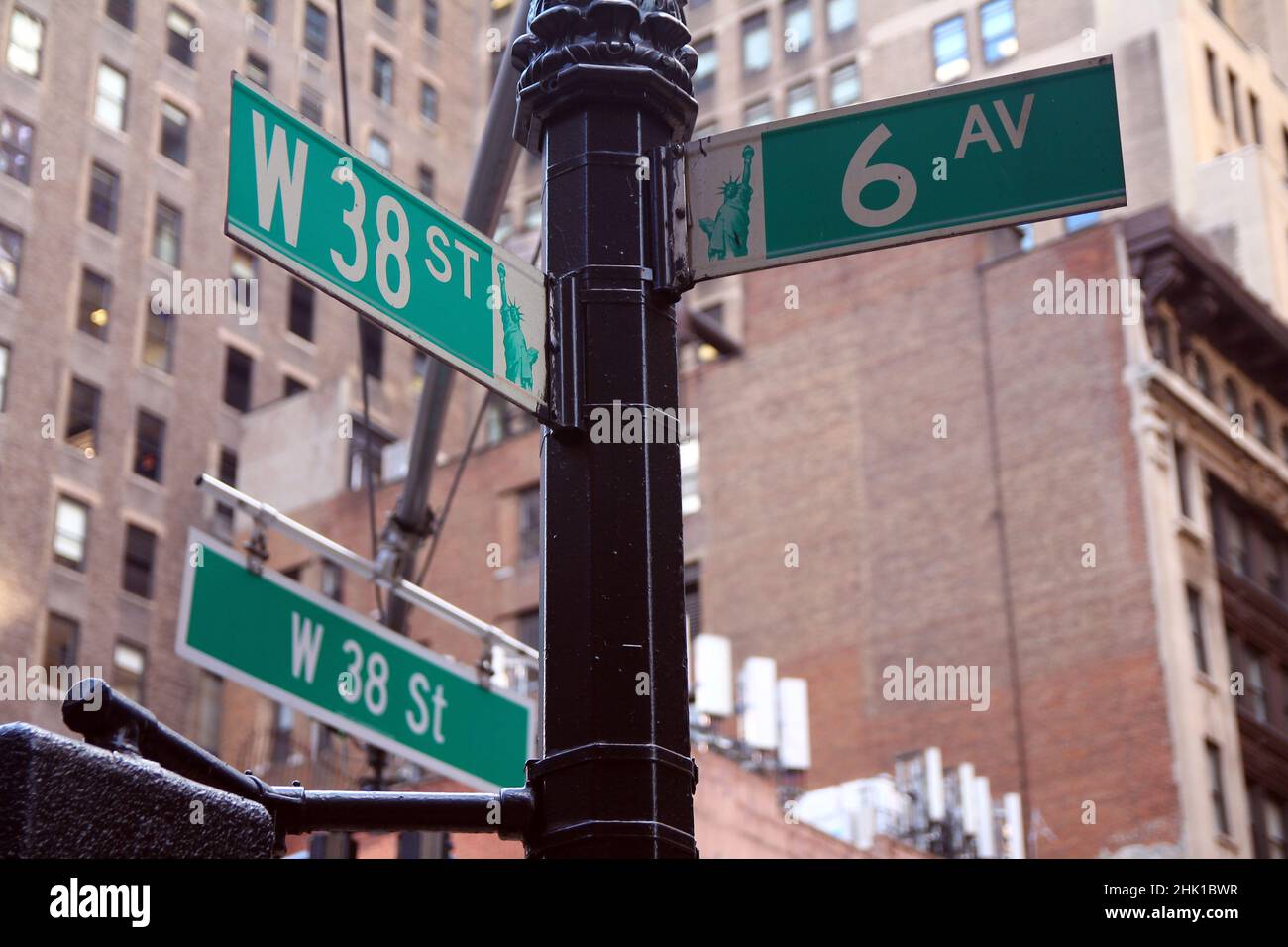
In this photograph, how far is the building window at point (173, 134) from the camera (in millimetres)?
63062

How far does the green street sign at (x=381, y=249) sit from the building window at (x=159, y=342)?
5730cm

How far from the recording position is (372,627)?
8.76 meters

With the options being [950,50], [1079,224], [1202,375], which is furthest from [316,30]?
[1202,375]

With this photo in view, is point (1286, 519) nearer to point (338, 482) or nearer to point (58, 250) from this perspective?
point (338, 482)

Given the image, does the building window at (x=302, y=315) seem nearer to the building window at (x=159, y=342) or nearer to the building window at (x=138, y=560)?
the building window at (x=159, y=342)

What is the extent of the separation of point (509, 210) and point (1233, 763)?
134 feet

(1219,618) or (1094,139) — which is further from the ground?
(1219,618)

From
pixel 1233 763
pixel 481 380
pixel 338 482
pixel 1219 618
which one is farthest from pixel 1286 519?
pixel 481 380

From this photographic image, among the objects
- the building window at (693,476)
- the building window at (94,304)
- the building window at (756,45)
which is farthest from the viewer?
the building window at (756,45)

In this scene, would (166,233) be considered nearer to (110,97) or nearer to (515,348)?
(110,97)

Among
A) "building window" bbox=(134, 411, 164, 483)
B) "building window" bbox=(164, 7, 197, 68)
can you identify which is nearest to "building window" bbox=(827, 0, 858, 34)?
"building window" bbox=(164, 7, 197, 68)

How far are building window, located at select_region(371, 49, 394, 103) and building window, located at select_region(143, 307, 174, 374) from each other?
48.3ft

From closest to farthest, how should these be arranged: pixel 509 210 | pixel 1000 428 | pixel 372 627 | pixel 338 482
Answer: pixel 372 627
pixel 1000 428
pixel 338 482
pixel 509 210

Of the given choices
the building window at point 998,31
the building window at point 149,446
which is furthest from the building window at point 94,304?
the building window at point 998,31
